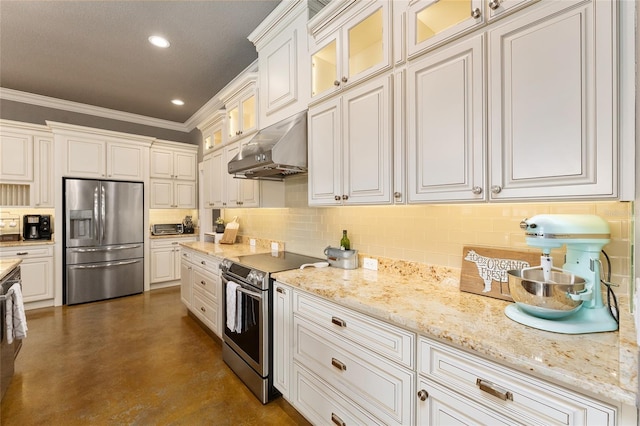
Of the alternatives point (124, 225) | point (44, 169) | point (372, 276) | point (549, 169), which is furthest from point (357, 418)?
point (44, 169)

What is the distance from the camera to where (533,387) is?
0.88 meters

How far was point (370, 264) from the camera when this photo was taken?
2119mm

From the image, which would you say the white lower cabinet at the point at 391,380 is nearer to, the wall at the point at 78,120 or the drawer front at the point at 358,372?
the drawer front at the point at 358,372

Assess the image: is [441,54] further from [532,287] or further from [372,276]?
[372,276]

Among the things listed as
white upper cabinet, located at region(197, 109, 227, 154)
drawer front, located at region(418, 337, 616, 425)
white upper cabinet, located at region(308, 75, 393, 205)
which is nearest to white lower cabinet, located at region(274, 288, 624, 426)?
drawer front, located at region(418, 337, 616, 425)

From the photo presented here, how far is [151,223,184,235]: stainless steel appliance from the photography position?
204 inches

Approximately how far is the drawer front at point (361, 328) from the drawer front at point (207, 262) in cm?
140

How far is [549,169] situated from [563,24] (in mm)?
530

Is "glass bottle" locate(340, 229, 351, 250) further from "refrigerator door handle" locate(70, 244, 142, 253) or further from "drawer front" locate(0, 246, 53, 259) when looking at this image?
"drawer front" locate(0, 246, 53, 259)

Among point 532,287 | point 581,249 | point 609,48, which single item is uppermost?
point 609,48

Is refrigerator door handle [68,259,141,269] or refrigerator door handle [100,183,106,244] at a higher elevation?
refrigerator door handle [100,183,106,244]

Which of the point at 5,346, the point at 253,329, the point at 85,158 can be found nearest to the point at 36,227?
the point at 85,158

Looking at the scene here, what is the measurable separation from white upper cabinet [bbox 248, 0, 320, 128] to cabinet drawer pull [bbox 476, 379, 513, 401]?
2.00 m

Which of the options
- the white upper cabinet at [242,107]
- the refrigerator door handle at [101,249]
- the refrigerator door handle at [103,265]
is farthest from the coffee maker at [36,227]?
the white upper cabinet at [242,107]
